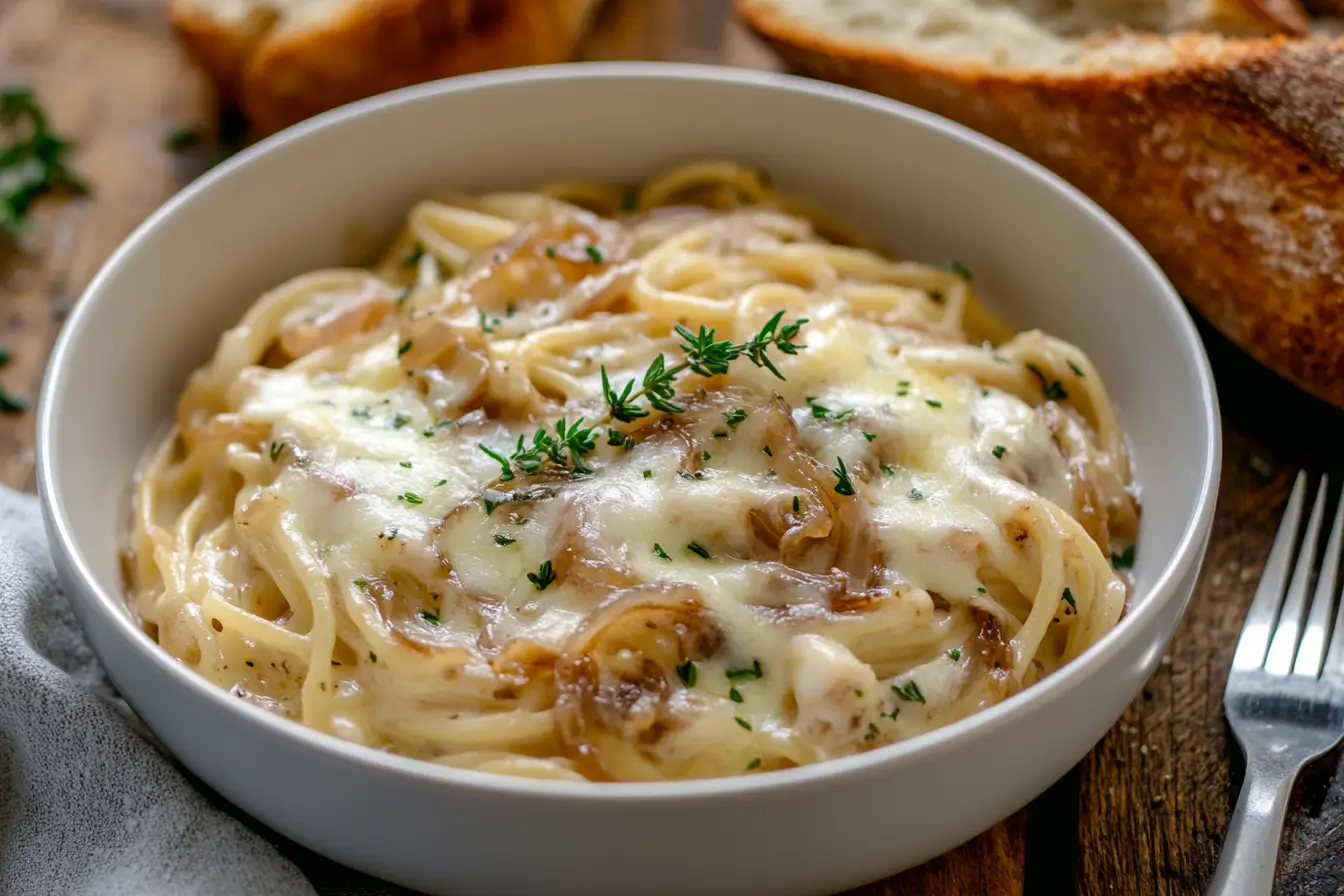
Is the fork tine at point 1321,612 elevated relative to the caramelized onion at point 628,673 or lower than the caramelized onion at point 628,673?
lower

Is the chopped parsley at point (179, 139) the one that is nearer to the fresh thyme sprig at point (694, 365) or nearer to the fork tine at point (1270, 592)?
the fresh thyme sprig at point (694, 365)

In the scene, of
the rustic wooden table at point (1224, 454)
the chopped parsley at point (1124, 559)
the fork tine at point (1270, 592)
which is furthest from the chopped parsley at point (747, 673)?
the fork tine at point (1270, 592)

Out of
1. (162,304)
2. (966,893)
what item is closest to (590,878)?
(966,893)

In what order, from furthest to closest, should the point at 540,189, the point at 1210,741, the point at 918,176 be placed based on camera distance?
the point at 540,189 < the point at 918,176 < the point at 1210,741

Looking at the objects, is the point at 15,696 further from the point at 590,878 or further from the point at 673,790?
the point at 673,790

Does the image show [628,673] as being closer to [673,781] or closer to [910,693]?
[673,781]

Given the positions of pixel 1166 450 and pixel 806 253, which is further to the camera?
pixel 806 253

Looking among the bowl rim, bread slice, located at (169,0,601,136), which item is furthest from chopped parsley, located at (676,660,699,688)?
bread slice, located at (169,0,601,136)
